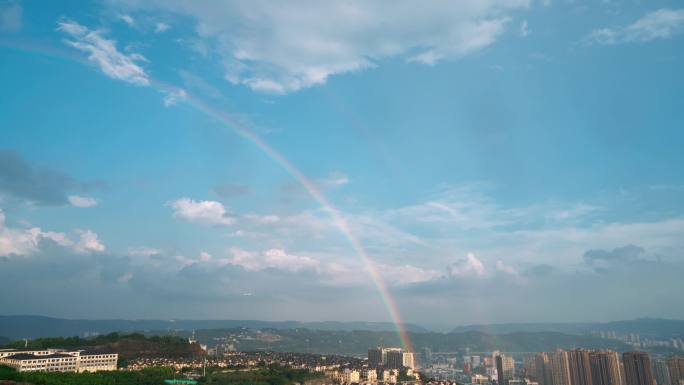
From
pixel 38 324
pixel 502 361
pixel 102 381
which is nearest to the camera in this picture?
pixel 102 381

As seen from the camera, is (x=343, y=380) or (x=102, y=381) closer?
(x=102, y=381)

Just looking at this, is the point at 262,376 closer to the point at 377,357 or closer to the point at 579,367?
the point at 579,367

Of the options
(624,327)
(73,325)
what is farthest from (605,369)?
(73,325)

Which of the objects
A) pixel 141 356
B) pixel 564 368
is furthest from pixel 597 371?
pixel 141 356

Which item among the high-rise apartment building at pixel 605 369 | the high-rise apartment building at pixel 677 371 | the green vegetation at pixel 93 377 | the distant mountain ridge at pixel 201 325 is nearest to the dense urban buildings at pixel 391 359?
the high-rise apartment building at pixel 605 369

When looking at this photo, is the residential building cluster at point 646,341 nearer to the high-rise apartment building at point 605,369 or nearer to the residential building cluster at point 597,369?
the residential building cluster at point 597,369

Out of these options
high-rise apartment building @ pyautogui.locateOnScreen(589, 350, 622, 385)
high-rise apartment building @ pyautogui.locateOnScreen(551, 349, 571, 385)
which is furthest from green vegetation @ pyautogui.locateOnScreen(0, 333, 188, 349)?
high-rise apartment building @ pyautogui.locateOnScreen(589, 350, 622, 385)

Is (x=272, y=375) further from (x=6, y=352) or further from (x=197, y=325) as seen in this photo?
(x=197, y=325)
